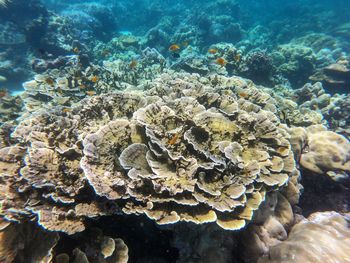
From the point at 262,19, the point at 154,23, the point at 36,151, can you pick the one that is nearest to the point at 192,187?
the point at 36,151

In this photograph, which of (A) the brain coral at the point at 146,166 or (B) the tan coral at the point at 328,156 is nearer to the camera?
(A) the brain coral at the point at 146,166

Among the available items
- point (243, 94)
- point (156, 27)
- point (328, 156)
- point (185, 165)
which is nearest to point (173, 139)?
point (185, 165)

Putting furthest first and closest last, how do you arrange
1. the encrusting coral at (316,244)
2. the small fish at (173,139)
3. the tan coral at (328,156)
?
the tan coral at (328,156) → the small fish at (173,139) → the encrusting coral at (316,244)

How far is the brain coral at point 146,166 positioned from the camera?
270 centimetres

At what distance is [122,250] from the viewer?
2.74 metres

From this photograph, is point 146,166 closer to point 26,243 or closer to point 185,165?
point 185,165

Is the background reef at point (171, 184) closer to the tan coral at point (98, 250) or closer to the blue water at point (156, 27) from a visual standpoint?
the tan coral at point (98, 250)

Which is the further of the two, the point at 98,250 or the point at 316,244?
the point at 316,244

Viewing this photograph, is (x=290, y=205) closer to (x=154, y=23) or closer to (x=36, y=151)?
(x=36, y=151)

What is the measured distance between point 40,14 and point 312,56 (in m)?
15.3

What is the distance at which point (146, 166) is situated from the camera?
117 inches

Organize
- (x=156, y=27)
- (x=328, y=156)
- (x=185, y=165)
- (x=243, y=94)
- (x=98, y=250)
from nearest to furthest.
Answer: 1. (x=98, y=250)
2. (x=185, y=165)
3. (x=328, y=156)
4. (x=243, y=94)
5. (x=156, y=27)

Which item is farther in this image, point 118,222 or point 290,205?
point 290,205

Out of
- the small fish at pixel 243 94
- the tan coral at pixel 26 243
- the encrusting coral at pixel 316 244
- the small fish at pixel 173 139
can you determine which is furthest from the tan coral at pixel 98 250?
the small fish at pixel 243 94
